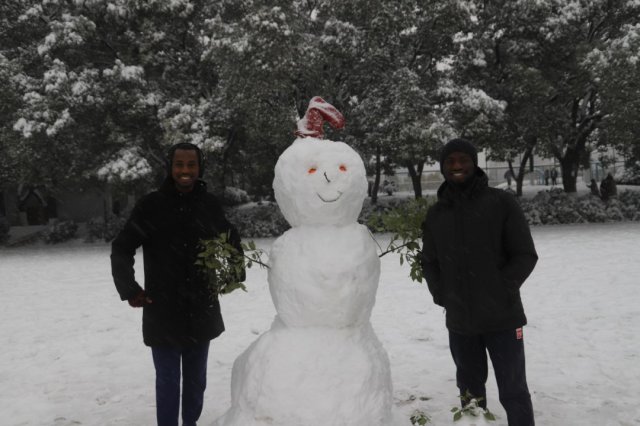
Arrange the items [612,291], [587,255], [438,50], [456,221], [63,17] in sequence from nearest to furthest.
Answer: [456,221] < [612,291] < [587,255] < [63,17] < [438,50]

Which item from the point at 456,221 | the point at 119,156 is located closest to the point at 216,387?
the point at 456,221

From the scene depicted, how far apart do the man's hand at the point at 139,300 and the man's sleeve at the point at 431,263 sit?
169cm

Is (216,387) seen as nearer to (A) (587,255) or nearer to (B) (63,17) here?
(A) (587,255)

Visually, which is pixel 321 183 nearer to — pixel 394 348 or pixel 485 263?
pixel 485 263

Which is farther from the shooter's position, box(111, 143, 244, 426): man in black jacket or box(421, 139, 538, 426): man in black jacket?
box(111, 143, 244, 426): man in black jacket

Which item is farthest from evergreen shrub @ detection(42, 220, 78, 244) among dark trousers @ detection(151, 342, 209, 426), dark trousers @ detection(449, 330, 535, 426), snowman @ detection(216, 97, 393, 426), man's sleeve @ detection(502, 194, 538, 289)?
man's sleeve @ detection(502, 194, 538, 289)

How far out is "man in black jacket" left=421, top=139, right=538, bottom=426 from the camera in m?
2.90

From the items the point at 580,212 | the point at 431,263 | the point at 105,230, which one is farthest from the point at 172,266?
the point at 580,212

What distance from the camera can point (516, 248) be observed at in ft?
9.50

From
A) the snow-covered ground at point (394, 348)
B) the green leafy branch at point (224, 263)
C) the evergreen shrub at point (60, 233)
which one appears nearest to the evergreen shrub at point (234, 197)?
the evergreen shrub at point (60, 233)

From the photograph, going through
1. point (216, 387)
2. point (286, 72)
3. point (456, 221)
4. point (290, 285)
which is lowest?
point (216, 387)

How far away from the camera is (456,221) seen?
3025 millimetres

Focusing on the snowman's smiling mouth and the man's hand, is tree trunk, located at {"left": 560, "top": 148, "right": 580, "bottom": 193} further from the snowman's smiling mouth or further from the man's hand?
the man's hand

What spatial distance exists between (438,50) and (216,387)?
463 inches
